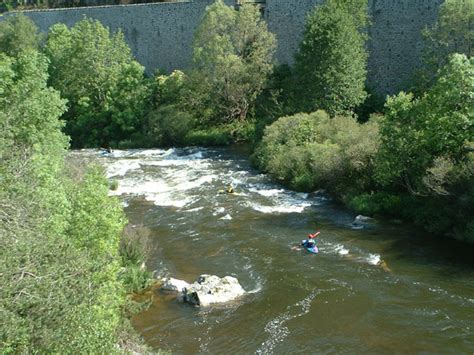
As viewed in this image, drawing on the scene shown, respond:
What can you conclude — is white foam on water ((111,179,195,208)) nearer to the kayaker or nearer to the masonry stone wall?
the kayaker

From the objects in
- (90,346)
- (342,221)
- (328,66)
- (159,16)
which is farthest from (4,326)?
(159,16)

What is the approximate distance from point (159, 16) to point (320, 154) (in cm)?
2335

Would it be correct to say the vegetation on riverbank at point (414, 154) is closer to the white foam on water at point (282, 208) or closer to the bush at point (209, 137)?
the white foam on water at point (282, 208)

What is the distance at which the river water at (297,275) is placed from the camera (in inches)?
449

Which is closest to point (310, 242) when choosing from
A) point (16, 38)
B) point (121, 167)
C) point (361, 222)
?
point (361, 222)

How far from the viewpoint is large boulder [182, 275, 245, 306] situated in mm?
13039

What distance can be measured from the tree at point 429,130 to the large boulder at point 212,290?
Answer: 252 inches

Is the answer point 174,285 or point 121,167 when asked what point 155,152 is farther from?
point 174,285

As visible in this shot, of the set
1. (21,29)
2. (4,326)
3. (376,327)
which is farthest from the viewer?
(21,29)

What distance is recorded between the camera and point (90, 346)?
728 centimetres

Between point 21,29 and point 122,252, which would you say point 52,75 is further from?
point 122,252

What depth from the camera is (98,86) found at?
35.7 m

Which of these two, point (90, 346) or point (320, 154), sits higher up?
point (90, 346)

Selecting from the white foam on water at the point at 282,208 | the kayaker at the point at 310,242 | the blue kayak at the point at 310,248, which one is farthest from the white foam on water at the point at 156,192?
the blue kayak at the point at 310,248
